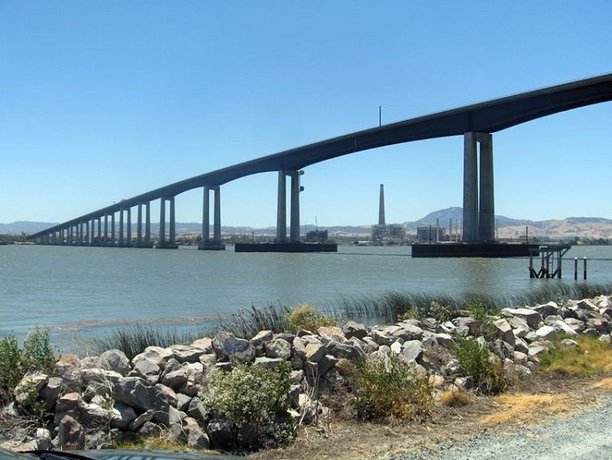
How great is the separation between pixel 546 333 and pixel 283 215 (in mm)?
108879

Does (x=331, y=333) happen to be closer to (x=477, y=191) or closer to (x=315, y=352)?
(x=315, y=352)

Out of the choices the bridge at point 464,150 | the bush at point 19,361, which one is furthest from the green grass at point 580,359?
the bridge at point 464,150

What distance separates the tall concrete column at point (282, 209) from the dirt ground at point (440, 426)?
353ft

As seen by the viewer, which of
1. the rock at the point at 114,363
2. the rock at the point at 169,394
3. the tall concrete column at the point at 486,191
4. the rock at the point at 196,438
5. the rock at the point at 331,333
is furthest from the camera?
the tall concrete column at the point at 486,191

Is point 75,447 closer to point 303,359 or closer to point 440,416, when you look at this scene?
point 303,359

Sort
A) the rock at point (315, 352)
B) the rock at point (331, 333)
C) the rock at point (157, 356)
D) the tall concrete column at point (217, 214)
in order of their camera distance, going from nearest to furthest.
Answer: the rock at point (157, 356) < the rock at point (315, 352) < the rock at point (331, 333) < the tall concrete column at point (217, 214)

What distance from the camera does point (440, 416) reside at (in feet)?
25.3

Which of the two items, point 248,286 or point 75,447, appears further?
point 248,286

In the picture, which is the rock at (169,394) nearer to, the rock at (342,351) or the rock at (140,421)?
the rock at (140,421)

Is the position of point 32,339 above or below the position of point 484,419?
above

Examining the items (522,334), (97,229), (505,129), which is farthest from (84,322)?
(97,229)

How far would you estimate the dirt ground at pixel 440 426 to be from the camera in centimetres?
646

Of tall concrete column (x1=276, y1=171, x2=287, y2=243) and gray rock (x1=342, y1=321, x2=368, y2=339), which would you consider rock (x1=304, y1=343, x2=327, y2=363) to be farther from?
tall concrete column (x1=276, y1=171, x2=287, y2=243)

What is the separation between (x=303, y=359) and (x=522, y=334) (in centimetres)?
526
